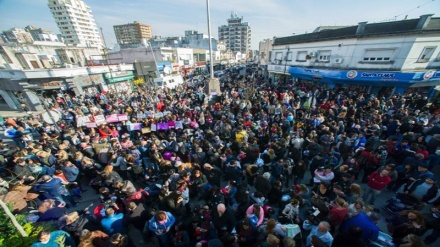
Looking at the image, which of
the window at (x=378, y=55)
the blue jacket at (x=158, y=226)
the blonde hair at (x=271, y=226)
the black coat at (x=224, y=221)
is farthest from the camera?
the window at (x=378, y=55)

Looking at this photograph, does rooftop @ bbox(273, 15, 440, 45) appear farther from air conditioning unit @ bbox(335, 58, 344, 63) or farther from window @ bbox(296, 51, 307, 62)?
air conditioning unit @ bbox(335, 58, 344, 63)

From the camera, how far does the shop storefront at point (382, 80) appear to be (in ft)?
43.3

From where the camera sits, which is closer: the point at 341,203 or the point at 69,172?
the point at 341,203

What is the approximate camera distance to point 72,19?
7712 centimetres

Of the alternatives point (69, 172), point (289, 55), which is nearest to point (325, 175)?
point (69, 172)

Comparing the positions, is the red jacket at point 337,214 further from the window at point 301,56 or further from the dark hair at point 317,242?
the window at point 301,56

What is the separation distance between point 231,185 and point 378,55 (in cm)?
1791

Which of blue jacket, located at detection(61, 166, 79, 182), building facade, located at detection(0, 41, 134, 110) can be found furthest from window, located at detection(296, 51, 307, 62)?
blue jacket, located at detection(61, 166, 79, 182)

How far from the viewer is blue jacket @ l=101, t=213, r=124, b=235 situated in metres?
3.77

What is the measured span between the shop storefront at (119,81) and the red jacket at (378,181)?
922 inches

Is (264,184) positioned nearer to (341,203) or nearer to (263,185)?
(263,185)

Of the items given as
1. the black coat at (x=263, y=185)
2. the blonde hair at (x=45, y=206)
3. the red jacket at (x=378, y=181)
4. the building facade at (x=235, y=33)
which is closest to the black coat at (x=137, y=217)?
the blonde hair at (x=45, y=206)

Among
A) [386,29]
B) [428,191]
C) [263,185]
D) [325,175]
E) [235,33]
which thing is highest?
[235,33]

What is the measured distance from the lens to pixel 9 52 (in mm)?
18391
